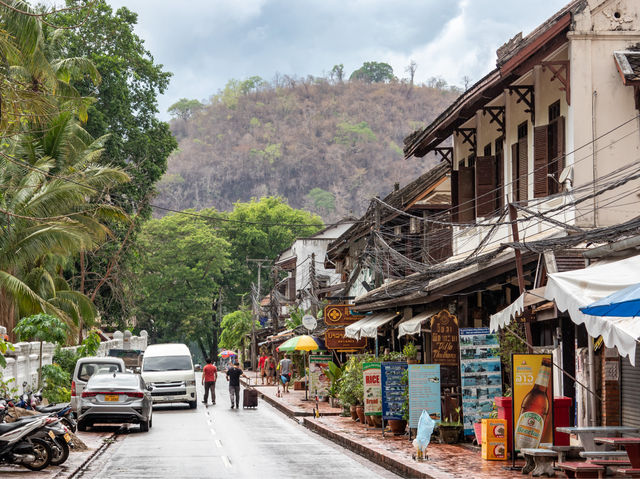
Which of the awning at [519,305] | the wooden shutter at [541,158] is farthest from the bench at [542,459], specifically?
the wooden shutter at [541,158]

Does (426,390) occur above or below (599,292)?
below

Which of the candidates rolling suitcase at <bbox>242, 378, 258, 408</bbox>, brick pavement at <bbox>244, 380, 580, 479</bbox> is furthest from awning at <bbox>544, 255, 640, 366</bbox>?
rolling suitcase at <bbox>242, 378, 258, 408</bbox>

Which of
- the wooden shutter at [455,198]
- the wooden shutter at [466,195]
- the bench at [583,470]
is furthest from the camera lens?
the wooden shutter at [455,198]

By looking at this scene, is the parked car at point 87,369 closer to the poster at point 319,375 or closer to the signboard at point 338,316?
the signboard at point 338,316

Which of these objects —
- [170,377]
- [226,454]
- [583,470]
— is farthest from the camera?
[170,377]

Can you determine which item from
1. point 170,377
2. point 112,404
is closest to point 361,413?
point 112,404

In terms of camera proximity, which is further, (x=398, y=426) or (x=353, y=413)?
(x=353, y=413)

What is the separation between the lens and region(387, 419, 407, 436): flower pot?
68.9ft

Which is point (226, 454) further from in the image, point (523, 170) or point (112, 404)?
point (523, 170)

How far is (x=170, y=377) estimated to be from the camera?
32281 millimetres

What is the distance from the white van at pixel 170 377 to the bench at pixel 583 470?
20.4 metres

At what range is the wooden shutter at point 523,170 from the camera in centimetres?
2023

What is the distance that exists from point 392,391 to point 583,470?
28.0 feet

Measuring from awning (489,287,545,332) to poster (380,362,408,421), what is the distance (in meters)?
5.60
